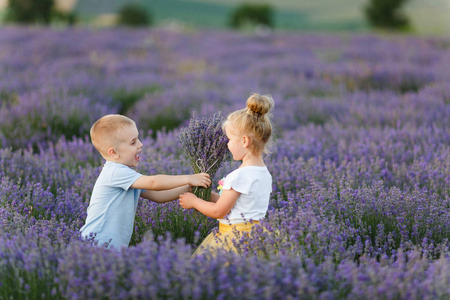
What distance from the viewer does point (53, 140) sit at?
494cm

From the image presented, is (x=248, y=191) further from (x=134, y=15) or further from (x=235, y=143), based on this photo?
(x=134, y=15)

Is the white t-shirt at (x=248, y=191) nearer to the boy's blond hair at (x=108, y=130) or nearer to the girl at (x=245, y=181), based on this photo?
the girl at (x=245, y=181)

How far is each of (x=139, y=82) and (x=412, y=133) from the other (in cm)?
437

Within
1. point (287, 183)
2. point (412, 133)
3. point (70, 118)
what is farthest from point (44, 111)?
point (412, 133)

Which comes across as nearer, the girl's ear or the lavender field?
the lavender field

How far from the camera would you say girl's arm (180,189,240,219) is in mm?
2508

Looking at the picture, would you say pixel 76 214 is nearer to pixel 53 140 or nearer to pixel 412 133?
pixel 53 140

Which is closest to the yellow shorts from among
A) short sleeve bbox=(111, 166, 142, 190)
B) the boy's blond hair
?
short sleeve bbox=(111, 166, 142, 190)

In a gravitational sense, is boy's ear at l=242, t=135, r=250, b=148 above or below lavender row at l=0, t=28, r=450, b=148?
above

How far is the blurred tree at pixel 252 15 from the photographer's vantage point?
1336 inches

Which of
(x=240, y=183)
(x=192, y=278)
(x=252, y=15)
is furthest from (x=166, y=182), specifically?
(x=252, y=15)

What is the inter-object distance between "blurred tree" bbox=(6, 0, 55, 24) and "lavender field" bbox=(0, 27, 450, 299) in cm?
1754

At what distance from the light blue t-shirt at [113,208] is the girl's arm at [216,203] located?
11.8 inches

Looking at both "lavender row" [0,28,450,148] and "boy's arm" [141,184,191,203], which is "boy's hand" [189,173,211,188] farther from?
"lavender row" [0,28,450,148]
